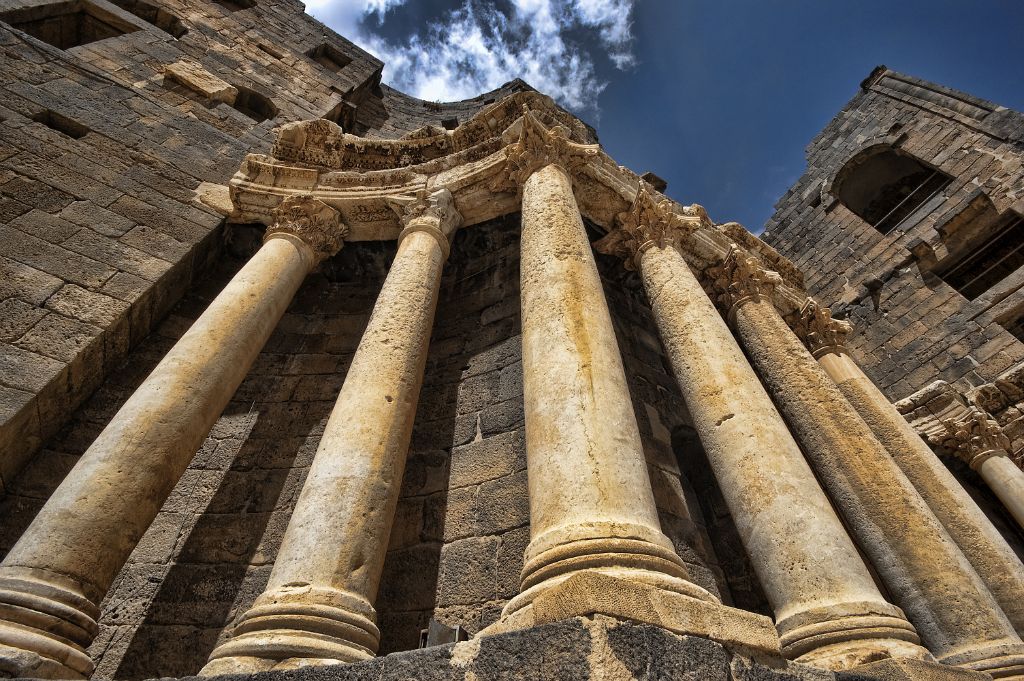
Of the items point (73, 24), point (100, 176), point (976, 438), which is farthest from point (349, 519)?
point (73, 24)

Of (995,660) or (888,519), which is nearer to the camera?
(995,660)

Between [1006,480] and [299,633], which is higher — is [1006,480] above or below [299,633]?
above

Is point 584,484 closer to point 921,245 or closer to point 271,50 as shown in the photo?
point 921,245

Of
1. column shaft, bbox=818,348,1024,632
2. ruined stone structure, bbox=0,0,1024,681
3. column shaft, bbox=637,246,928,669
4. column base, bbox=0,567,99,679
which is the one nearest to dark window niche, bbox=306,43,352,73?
ruined stone structure, bbox=0,0,1024,681

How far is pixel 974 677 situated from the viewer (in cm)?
268

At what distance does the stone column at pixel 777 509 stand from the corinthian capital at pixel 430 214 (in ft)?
8.92

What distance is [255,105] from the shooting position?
11.9 meters

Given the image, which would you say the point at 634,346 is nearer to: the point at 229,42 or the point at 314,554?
the point at 314,554

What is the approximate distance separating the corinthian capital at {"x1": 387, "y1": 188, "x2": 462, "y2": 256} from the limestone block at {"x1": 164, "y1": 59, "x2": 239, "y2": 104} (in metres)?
6.25

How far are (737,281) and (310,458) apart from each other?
6187 mm

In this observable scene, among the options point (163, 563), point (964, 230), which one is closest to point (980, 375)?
point (964, 230)

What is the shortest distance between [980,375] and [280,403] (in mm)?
13093

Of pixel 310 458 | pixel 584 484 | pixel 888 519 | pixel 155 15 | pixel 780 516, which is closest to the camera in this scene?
pixel 584 484

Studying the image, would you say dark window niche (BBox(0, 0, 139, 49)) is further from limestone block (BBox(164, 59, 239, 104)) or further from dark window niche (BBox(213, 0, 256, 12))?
dark window niche (BBox(213, 0, 256, 12))
